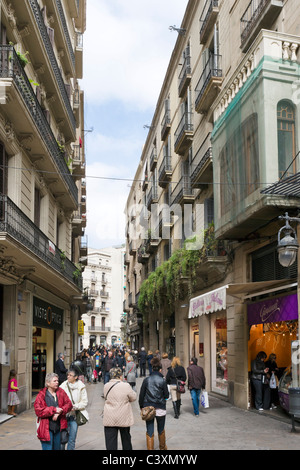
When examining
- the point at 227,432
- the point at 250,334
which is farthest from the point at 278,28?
the point at 227,432

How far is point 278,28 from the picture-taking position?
1440cm

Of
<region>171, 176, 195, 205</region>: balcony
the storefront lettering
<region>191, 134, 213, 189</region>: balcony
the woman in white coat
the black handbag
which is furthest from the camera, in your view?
<region>171, 176, 195, 205</region>: balcony

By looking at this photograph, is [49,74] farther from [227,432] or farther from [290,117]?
[227,432]

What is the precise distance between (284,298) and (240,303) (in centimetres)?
321

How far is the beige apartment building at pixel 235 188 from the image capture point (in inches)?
501

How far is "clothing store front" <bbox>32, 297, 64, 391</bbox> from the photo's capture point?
61.8ft

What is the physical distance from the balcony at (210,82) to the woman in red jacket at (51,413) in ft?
47.8

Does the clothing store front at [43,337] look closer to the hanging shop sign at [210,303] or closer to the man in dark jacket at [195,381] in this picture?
the hanging shop sign at [210,303]

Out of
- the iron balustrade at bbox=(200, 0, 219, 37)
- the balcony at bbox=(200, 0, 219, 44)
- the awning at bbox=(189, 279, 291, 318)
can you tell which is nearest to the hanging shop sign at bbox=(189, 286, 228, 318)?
the awning at bbox=(189, 279, 291, 318)

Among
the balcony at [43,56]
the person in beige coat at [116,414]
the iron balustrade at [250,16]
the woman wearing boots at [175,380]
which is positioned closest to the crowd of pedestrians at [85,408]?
the person in beige coat at [116,414]

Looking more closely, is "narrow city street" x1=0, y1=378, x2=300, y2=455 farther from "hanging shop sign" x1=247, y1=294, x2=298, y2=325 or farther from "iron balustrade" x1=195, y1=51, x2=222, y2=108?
"iron balustrade" x1=195, y1=51, x2=222, y2=108

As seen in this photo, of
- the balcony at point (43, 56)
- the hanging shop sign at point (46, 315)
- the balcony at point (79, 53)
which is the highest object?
the balcony at point (79, 53)

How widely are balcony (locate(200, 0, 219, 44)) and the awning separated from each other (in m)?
11.1

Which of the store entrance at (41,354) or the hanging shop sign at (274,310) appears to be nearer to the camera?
the hanging shop sign at (274,310)
